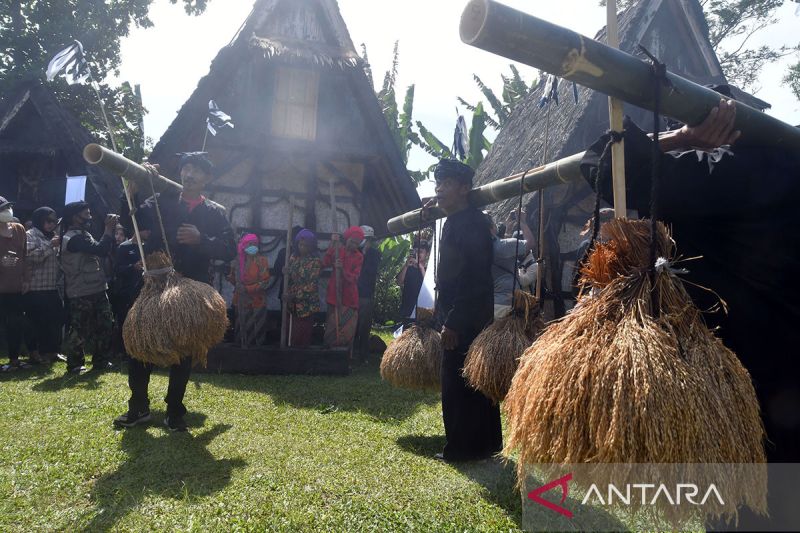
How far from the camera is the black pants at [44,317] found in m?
7.76

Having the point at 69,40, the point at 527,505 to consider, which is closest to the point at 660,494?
the point at 527,505

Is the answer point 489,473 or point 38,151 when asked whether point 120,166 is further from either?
point 38,151

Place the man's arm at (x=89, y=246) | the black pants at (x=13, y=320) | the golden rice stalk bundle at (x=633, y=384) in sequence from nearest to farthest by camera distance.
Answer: the golden rice stalk bundle at (x=633, y=384) → the man's arm at (x=89, y=246) → the black pants at (x=13, y=320)

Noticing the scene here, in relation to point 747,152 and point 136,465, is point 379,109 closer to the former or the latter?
point 136,465

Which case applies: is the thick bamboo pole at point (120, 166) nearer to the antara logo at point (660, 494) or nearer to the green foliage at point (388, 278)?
the antara logo at point (660, 494)

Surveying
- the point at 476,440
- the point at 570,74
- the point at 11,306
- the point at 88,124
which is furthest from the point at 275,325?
the point at 88,124

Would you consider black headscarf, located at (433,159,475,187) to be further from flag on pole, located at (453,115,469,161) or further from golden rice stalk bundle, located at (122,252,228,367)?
golden rice stalk bundle, located at (122,252,228,367)

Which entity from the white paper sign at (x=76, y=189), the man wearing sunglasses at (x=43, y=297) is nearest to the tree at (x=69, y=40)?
the white paper sign at (x=76, y=189)

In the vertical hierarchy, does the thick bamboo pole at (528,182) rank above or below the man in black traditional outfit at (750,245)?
above

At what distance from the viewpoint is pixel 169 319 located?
409 centimetres

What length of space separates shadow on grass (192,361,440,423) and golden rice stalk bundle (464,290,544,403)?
1.95 meters

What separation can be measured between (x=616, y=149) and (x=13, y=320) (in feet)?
27.3

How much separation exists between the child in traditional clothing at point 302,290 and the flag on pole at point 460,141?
380cm

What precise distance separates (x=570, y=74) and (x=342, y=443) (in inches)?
140
